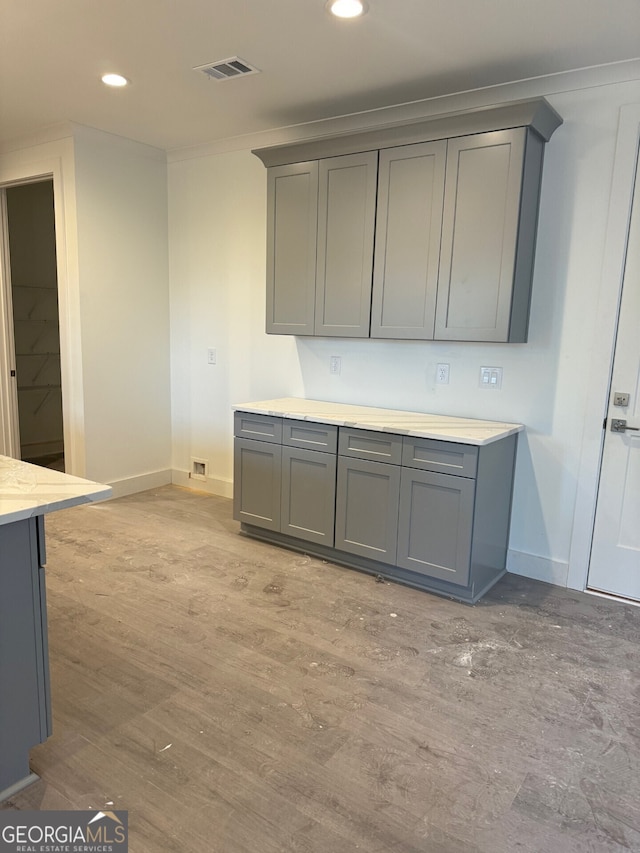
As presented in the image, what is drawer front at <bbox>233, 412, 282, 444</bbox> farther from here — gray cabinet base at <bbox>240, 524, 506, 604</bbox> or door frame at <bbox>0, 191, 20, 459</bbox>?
door frame at <bbox>0, 191, 20, 459</bbox>

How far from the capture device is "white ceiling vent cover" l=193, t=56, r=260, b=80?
2910 millimetres

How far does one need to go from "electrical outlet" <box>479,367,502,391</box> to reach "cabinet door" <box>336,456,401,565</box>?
0.75 meters

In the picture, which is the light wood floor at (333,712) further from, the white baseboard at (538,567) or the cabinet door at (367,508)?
the cabinet door at (367,508)

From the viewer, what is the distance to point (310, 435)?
338cm

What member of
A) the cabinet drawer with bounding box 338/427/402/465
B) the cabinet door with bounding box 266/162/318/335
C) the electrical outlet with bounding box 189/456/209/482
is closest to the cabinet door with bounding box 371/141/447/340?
the cabinet door with bounding box 266/162/318/335

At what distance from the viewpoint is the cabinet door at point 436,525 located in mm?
2889

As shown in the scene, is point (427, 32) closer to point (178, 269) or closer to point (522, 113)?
point (522, 113)

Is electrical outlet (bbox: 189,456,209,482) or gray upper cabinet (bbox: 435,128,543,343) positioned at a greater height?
gray upper cabinet (bbox: 435,128,543,343)

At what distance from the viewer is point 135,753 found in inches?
75.1

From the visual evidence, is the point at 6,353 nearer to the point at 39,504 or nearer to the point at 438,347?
the point at 438,347

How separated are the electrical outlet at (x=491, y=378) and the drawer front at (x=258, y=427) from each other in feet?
3.93
